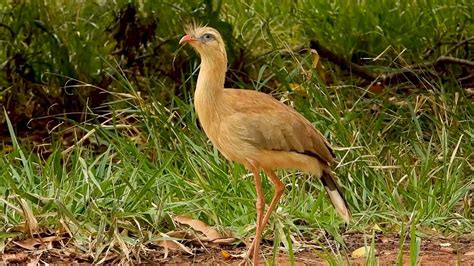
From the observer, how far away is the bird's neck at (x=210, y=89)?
19.1ft

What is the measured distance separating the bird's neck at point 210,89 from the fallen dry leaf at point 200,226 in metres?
0.63

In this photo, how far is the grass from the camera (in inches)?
248

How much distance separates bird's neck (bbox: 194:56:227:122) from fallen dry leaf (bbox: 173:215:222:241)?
24.8 inches

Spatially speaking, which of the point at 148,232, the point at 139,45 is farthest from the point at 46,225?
the point at 139,45

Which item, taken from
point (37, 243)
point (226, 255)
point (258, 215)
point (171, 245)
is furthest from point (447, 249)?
point (37, 243)

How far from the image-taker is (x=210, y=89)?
5859 millimetres

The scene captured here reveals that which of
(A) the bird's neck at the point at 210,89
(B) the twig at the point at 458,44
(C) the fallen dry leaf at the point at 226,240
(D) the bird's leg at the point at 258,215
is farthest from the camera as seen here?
(B) the twig at the point at 458,44

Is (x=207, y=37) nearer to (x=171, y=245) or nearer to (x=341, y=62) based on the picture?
(x=171, y=245)

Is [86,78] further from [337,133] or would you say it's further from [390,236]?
[390,236]

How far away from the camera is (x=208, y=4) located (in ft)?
26.2

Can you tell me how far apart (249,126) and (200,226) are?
0.77 metres

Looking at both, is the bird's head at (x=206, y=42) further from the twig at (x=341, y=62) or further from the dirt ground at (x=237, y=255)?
the twig at (x=341, y=62)

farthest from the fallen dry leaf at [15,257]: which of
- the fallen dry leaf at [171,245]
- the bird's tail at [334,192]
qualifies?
the bird's tail at [334,192]

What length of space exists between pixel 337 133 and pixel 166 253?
1.41m
